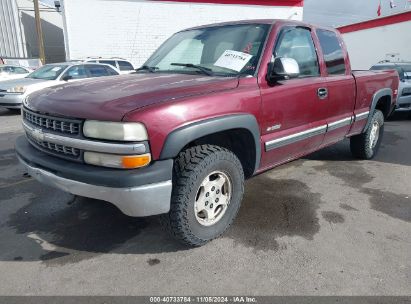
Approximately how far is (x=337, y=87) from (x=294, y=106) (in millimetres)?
969

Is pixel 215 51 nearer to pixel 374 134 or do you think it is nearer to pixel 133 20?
pixel 374 134

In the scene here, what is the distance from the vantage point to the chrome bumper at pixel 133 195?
245 cm

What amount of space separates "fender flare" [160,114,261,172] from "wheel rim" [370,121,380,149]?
2941mm

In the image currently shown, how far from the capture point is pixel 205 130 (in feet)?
8.95

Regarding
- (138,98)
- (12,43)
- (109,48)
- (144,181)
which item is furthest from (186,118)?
(12,43)

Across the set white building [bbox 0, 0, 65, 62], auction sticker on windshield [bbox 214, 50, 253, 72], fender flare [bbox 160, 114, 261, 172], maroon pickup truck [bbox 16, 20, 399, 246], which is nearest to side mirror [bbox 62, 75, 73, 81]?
maroon pickup truck [bbox 16, 20, 399, 246]

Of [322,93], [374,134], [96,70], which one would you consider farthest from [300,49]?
[96,70]

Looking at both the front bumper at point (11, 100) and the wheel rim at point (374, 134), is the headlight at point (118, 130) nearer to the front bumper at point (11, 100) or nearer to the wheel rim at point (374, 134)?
the wheel rim at point (374, 134)

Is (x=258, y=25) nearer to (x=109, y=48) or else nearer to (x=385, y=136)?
(x=385, y=136)

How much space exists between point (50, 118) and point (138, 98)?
2.45 ft

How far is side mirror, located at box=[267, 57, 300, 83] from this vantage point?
3189 millimetres

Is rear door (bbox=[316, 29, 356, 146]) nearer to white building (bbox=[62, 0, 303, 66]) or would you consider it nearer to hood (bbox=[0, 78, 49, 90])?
hood (bbox=[0, 78, 49, 90])

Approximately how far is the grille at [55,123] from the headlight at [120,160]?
0.76 feet

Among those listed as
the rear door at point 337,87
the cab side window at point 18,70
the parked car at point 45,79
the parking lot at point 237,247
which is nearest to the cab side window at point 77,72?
the parked car at point 45,79
